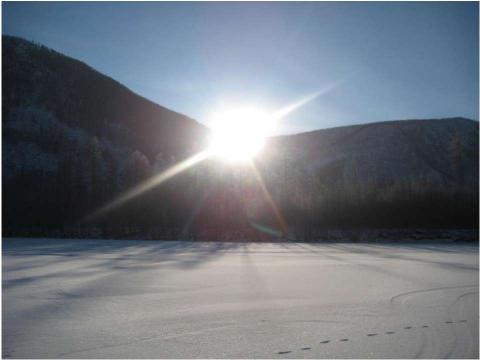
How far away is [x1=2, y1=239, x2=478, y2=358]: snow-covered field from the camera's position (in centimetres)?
187

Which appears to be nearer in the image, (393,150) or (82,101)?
(82,101)

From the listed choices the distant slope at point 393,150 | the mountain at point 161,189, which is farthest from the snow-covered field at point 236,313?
the distant slope at point 393,150

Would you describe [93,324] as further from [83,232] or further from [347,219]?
[347,219]

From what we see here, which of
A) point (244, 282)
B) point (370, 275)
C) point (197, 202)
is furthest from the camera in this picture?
point (197, 202)

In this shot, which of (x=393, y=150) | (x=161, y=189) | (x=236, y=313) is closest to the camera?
(x=236, y=313)

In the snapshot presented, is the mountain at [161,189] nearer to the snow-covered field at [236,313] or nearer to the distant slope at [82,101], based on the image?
the distant slope at [82,101]

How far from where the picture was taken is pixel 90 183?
2031cm

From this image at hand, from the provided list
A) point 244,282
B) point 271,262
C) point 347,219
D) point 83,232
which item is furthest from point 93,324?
point 347,219

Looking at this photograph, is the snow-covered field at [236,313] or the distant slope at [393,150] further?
the distant slope at [393,150]

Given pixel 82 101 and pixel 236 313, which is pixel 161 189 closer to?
pixel 236 313

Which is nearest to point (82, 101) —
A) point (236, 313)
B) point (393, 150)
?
point (393, 150)

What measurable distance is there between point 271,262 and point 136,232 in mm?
10292

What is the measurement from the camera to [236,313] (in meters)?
2.42

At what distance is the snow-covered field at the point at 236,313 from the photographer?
1865 millimetres
